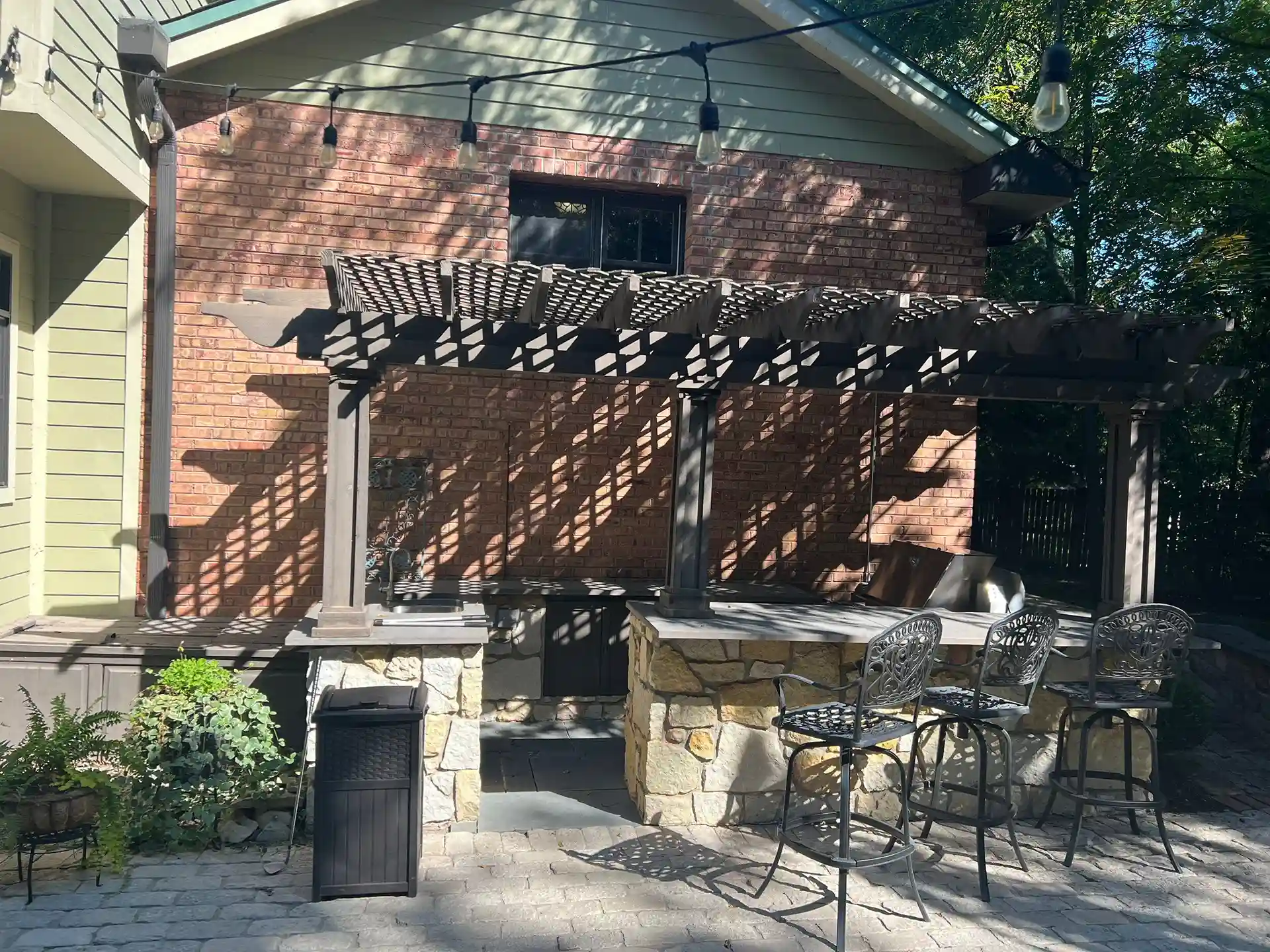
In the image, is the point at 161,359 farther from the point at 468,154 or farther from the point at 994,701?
the point at 994,701

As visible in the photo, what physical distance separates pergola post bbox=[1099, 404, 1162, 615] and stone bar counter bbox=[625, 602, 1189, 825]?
610mm

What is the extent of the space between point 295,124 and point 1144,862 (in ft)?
23.4

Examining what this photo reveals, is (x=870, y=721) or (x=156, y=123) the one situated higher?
(x=156, y=123)

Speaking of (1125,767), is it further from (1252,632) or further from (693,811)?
(1252,632)

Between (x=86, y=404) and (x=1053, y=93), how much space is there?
246 inches

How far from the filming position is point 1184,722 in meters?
6.60

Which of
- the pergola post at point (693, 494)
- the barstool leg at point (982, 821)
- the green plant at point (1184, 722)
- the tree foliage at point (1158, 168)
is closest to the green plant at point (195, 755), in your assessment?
the pergola post at point (693, 494)

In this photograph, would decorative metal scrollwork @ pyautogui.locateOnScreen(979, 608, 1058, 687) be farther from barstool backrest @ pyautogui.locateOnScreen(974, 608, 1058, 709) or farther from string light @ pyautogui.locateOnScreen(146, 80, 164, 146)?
string light @ pyautogui.locateOnScreen(146, 80, 164, 146)

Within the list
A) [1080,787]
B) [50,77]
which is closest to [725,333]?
[1080,787]

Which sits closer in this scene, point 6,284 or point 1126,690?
point 1126,690

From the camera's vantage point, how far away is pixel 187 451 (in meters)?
6.88

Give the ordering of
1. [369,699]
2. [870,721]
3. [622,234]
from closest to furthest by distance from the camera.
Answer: [870,721], [369,699], [622,234]

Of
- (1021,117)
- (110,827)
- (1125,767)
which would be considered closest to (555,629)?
(110,827)

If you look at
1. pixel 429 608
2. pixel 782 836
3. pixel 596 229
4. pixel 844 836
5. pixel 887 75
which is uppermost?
pixel 887 75
